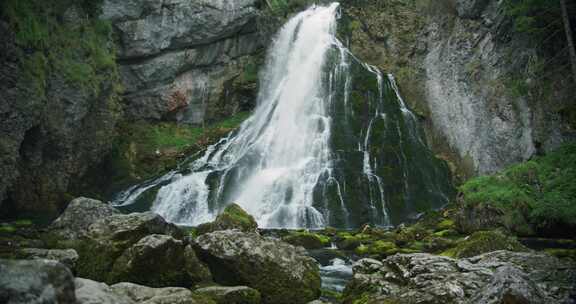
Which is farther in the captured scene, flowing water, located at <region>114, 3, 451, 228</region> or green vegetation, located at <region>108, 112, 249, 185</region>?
green vegetation, located at <region>108, 112, 249, 185</region>

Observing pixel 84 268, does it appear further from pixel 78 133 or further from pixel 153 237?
pixel 78 133

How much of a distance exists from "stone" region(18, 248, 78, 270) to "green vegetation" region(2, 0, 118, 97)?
9497 mm

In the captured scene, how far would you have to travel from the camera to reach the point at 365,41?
100 ft

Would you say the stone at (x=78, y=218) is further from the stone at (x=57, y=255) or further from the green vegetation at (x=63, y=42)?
the green vegetation at (x=63, y=42)

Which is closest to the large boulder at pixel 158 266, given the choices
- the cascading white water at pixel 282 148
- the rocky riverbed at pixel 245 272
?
the rocky riverbed at pixel 245 272

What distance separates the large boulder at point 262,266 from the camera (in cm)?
728

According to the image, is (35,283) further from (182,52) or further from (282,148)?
(182,52)

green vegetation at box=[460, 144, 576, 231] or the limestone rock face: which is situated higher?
the limestone rock face

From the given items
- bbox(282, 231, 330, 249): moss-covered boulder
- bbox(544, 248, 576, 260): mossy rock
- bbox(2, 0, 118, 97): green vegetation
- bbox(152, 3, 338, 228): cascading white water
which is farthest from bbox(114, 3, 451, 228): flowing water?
bbox(544, 248, 576, 260): mossy rock

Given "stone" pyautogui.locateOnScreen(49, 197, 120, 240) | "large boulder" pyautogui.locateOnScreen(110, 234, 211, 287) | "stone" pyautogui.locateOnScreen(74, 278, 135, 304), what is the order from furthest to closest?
"stone" pyautogui.locateOnScreen(49, 197, 120, 240) → "large boulder" pyautogui.locateOnScreen(110, 234, 211, 287) → "stone" pyautogui.locateOnScreen(74, 278, 135, 304)

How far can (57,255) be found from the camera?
25.8ft

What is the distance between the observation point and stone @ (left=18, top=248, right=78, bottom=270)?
7.61m

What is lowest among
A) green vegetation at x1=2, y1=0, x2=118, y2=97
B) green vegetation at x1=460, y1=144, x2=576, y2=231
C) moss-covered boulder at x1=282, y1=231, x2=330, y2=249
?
moss-covered boulder at x1=282, y1=231, x2=330, y2=249

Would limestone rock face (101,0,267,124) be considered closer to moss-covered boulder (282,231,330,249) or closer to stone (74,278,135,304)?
moss-covered boulder (282,231,330,249)
